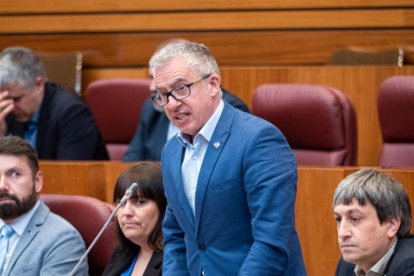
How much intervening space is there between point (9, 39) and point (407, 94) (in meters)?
2.32

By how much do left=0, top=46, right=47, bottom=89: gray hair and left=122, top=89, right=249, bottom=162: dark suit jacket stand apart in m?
0.40

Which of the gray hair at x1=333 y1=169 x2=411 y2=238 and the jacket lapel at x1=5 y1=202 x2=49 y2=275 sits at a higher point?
the gray hair at x1=333 y1=169 x2=411 y2=238

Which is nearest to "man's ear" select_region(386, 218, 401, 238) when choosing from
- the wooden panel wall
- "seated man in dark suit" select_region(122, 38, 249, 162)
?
"seated man in dark suit" select_region(122, 38, 249, 162)

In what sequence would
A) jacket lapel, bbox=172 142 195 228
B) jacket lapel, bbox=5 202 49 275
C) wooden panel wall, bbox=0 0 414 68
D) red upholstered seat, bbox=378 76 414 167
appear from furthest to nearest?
wooden panel wall, bbox=0 0 414 68, red upholstered seat, bbox=378 76 414 167, jacket lapel, bbox=5 202 49 275, jacket lapel, bbox=172 142 195 228

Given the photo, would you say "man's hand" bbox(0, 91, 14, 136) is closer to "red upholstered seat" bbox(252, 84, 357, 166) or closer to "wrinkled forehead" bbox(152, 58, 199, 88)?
"red upholstered seat" bbox(252, 84, 357, 166)

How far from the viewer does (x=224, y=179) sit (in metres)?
1.91

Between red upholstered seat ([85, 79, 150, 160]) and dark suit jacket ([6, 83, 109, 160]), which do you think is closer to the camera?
dark suit jacket ([6, 83, 109, 160])

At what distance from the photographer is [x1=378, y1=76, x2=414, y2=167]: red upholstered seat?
3117 millimetres

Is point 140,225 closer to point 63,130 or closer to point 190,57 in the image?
point 190,57

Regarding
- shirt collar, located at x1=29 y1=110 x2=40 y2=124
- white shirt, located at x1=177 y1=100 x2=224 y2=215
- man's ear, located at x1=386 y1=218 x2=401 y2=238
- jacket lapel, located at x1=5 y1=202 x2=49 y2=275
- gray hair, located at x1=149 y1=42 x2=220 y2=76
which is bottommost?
jacket lapel, located at x1=5 y1=202 x2=49 y2=275

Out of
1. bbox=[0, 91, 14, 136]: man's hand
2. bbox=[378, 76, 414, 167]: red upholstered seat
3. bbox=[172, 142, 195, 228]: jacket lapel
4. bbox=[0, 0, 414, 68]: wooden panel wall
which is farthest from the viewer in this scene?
bbox=[0, 0, 414, 68]: wooden panel wall

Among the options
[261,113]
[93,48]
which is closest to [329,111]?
[261,113]

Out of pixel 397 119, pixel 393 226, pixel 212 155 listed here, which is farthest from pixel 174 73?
pixel 397 119

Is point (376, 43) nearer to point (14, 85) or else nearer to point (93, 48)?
point (93, 48)
